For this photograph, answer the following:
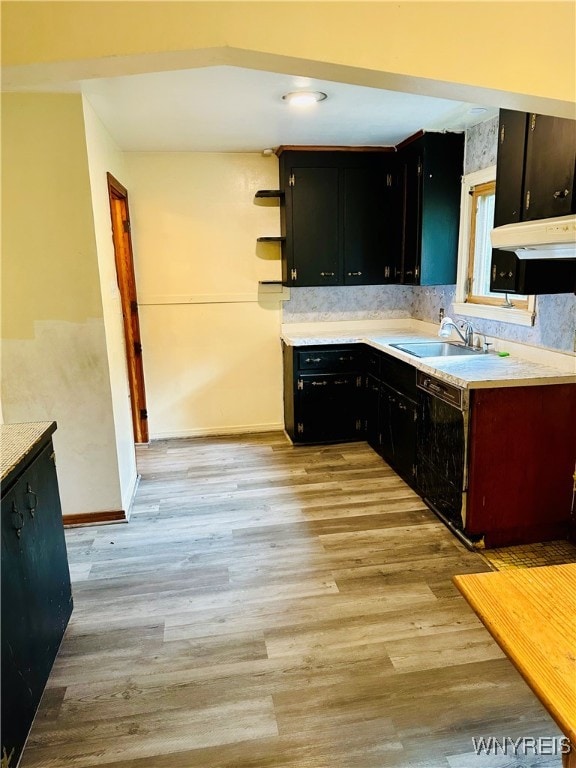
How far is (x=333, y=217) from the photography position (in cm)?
412

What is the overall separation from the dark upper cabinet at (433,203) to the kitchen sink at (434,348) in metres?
0.48

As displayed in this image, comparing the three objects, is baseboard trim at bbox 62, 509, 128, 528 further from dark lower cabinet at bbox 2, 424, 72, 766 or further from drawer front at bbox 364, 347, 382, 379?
drawer front at bbox 364, 347, 382, 379

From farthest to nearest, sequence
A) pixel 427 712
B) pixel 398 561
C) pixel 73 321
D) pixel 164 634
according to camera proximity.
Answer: pixel 73 321 < pixel 398 561 < pixel 164 634 < pixel 427 712

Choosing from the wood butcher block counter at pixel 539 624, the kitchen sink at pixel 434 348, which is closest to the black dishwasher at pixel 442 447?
the kitchen sink at pixel 434 348

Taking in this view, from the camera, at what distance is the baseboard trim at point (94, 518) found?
3.04 m

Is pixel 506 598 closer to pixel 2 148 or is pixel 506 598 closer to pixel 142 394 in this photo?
pixel 2 148

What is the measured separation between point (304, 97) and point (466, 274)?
5.61 ft

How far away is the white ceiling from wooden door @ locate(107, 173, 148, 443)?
1.76 ft

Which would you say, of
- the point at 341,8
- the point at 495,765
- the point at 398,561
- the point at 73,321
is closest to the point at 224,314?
the point at 73,321

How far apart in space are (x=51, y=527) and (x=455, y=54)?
211 centimetres

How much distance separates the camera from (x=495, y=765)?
1.51 m

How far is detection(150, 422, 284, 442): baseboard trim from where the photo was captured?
4598mm

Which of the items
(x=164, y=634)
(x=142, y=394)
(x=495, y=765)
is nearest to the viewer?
(x=495, y=765)

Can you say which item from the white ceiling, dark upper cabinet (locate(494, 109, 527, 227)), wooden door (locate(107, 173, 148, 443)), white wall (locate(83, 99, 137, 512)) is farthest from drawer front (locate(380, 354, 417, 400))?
wooden door (locate(107, 173, 148, 443))
